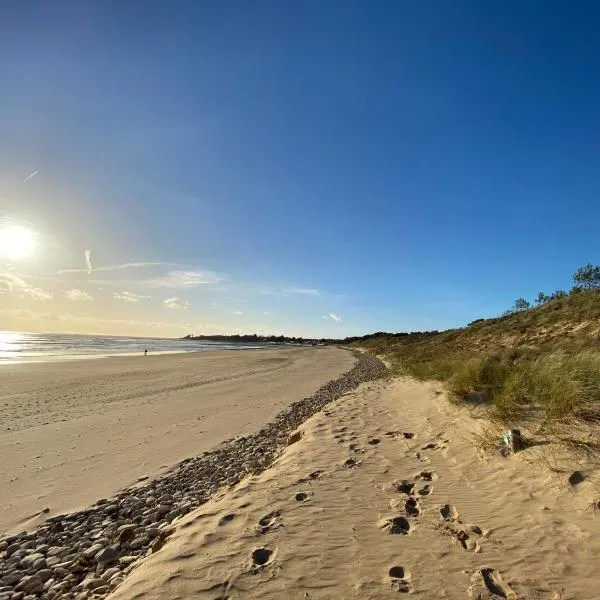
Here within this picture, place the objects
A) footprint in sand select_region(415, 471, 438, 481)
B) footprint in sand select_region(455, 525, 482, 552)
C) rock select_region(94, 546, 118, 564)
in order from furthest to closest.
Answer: footprint in sand select_region(415, 471, 438, 481)
rock select_region(94, 546, 118, 564)
footprint in sand select_region(455, 525, 482, 552)

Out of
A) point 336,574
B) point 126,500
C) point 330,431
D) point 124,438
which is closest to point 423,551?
point 336,574

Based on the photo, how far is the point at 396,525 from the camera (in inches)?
168

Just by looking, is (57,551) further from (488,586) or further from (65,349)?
(65,349)

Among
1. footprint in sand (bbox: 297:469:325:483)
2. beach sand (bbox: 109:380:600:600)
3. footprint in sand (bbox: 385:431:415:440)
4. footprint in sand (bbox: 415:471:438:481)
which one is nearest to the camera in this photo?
beach sand (bbox: 109:380:600:600)

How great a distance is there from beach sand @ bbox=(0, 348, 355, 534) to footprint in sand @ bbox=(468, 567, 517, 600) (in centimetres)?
546

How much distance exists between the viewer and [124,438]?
31.7 ft

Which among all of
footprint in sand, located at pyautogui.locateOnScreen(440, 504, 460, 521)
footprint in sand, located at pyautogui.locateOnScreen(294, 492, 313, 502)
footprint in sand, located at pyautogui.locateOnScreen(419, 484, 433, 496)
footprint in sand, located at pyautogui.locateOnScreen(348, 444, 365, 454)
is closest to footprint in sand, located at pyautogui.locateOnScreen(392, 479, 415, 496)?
footprint in sand, located at pyautogui.locateOnScreen(419, 484, 433, 496)

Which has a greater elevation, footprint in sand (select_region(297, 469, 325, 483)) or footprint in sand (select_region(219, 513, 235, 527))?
footprint in sand (select_region(297, 469, 325, 483))

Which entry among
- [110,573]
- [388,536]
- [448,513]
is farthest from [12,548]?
[448,513]

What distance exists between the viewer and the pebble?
388cm

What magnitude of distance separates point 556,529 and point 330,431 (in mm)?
5122

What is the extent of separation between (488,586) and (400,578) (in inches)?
27.6

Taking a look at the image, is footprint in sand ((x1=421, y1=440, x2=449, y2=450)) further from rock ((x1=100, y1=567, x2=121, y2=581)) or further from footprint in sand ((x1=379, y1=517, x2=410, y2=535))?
rock ((x1=100, y1=567, x2=121, y2=581))

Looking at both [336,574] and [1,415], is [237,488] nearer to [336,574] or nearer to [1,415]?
[336,574]
